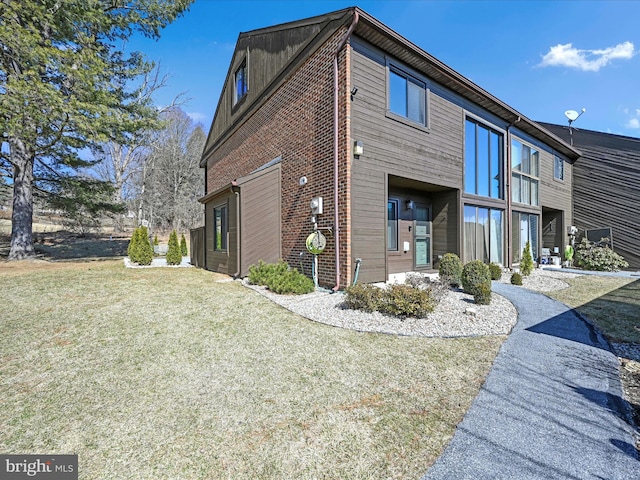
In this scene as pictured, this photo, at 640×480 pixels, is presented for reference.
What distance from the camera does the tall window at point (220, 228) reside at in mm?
9641

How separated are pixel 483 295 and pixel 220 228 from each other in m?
7.89

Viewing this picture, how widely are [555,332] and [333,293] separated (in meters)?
3.83

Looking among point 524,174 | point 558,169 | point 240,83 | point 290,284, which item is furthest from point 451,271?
point 558,169

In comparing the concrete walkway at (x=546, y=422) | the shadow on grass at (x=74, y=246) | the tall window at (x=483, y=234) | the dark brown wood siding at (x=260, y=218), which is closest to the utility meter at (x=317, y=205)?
the dark brown wood siding at (x=260, y=218)

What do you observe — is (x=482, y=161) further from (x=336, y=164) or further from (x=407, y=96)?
(x=336, y=164)

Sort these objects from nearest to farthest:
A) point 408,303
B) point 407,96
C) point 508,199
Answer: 1. point 408,303
2. point 407,96
3. point 508,199

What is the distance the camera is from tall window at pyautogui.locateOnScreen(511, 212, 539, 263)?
1130cm

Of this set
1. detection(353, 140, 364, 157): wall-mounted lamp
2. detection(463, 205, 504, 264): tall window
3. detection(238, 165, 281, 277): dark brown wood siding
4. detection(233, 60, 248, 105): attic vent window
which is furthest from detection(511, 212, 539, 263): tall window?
detection(233, 60, 248, 105): attic vent window

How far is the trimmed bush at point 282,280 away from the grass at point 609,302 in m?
5.15

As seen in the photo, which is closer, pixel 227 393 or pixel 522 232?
pixel 227 393

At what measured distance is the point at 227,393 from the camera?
9.08 feet

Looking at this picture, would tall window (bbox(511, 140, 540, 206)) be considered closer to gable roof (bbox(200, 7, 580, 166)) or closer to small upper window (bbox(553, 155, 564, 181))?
gable roof (bbox(200, 7, 580, 166))

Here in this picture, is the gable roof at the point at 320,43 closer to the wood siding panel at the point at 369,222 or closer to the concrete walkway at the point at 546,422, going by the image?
the wood siding panel at the point at 369,222

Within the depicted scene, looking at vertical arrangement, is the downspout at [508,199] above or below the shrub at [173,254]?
above
